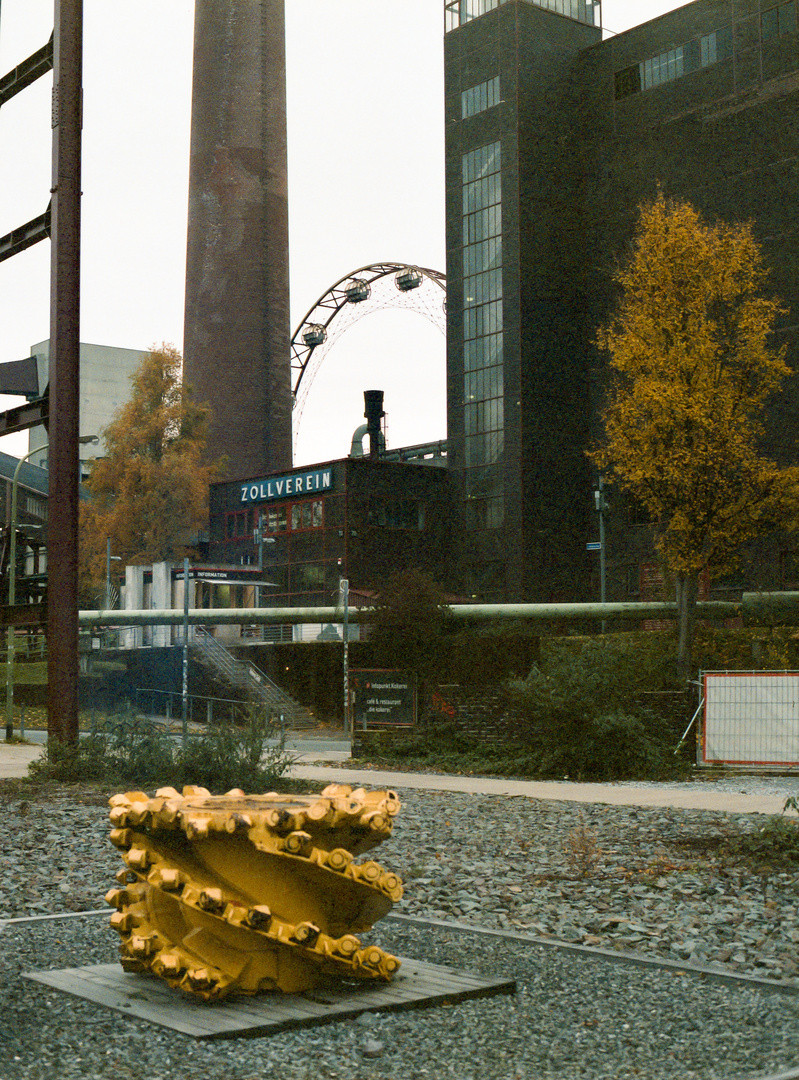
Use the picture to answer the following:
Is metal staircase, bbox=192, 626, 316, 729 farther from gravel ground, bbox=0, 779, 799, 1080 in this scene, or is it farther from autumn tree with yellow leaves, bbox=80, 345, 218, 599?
gravel ground, bbox=0, 779, 799, 1080

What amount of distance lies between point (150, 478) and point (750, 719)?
163 feet

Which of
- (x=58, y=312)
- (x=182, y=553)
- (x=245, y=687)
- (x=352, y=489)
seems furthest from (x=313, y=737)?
(x=182, y=553)

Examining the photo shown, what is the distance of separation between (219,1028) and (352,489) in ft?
195

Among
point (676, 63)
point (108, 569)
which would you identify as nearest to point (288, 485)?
point (108, 569)

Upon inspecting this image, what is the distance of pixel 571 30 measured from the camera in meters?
64.9

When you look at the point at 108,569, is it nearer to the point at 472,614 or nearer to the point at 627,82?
the point at 472,614

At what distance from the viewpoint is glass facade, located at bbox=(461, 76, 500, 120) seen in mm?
63156

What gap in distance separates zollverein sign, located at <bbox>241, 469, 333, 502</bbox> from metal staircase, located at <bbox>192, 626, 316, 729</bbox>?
14.0 m

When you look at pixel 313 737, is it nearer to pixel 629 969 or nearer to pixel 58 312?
pixel 58 312

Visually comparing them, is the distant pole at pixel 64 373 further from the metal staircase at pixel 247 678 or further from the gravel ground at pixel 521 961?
the metal staircase at pixel 247 678

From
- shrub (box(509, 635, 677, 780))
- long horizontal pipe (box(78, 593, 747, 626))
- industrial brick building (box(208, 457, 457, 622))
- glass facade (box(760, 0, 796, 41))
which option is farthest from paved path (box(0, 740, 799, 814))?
glass facade (box(760, 0, 796, 41))

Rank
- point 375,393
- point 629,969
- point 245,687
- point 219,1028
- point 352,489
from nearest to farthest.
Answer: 1. point 219,1028
2. point 629,969
3. point 245,687
4. point 352,489
5. point 375,393

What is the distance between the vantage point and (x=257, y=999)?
5453mm

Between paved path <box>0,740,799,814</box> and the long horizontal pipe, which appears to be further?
the long horizontal pipe
